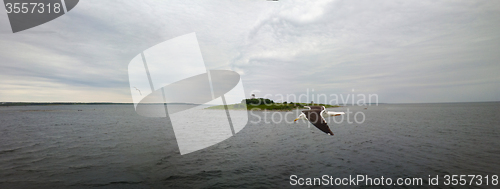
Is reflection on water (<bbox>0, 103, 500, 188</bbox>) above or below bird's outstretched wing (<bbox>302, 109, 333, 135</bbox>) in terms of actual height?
below

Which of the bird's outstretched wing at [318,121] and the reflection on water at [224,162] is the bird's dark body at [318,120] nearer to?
the bird's outstretched wing at [318,121]

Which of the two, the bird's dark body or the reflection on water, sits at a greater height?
the bird's dark body

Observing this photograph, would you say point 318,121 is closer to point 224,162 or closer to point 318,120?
point 318,120

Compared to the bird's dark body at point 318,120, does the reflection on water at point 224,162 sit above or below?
below

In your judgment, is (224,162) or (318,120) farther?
(224,162)

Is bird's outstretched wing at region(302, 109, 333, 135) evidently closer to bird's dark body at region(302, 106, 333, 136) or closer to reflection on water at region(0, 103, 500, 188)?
bird's dark body at region(302, 106, 333, 136)

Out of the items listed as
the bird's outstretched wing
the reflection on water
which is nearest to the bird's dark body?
the bird's outstretched wing

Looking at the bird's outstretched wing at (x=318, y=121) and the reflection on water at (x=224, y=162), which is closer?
the bird's outstretched wing at (x=318, y=121)

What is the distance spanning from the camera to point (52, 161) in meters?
14.1

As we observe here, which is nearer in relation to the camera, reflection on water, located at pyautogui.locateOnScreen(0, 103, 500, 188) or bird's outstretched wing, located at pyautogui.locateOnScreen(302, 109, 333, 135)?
bird's outstretched wing, located at pyautogui.locateOnScreen(302, 109, 333, 135)

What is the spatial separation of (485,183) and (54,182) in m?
24.0

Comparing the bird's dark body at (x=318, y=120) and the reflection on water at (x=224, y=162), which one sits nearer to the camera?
the bird's dark body at (x=318, y=120)

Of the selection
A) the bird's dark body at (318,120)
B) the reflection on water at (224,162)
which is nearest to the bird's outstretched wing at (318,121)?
the bird's dark body at (318,120)

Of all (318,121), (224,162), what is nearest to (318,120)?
(318,121)
